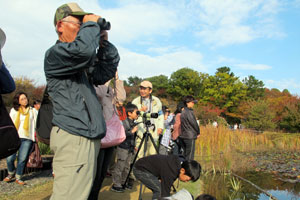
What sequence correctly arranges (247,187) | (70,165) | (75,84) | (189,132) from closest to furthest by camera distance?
(70,165), (75,84), (247,187), (189,132)

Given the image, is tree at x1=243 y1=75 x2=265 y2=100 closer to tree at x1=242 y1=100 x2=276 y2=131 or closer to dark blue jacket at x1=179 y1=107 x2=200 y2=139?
tree at x1=242 y1=100 x2=276 y2=131

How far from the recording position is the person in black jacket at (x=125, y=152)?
4.02 metres

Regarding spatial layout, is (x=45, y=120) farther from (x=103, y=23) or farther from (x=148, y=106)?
(x=148, y=106)

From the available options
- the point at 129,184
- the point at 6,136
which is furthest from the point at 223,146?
the point at 6,136

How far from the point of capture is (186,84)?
45938 millimetres

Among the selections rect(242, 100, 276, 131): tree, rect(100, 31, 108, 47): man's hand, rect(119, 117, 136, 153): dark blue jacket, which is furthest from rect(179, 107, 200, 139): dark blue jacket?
rect(242, 100, 276, 131): tree

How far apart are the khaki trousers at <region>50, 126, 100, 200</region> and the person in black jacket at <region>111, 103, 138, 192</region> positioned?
2.53 metres

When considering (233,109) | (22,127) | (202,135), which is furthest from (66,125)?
(233,109)

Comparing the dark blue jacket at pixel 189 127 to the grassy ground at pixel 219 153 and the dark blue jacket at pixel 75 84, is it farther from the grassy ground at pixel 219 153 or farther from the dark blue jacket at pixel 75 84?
the dark blue jacket at pixel 75 84

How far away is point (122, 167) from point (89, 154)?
2.64 meters

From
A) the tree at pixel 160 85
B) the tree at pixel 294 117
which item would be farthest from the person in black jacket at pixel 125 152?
the tree at pixel 160 85

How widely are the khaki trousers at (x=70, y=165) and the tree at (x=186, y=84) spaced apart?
42826mm

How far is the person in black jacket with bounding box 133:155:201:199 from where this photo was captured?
9.60ft

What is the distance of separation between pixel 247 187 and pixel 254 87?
145 ft
